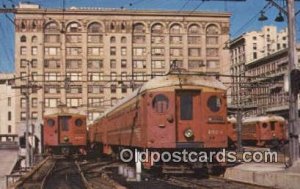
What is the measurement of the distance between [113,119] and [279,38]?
106472 millimetres

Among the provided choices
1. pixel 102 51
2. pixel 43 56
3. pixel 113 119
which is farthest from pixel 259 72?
pixel 113 119

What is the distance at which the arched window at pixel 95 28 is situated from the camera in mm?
109812

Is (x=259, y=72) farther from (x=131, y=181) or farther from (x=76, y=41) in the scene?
(x=131, y=181)

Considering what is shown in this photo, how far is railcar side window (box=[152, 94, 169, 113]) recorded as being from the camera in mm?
19734

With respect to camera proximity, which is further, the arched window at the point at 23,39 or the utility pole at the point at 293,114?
the arched window at the point at 23,39

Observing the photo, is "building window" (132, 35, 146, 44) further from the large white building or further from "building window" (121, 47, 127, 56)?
the large white building

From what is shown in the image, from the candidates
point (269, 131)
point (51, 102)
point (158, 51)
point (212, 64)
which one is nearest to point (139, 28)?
point (158, 51)

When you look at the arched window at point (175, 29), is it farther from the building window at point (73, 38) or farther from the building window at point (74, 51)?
the building window at point (74, 51)

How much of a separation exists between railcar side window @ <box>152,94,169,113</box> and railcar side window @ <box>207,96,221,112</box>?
1483 millimetres

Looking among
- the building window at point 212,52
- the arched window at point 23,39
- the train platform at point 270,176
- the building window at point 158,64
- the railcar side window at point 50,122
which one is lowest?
the train platform at point 270,176

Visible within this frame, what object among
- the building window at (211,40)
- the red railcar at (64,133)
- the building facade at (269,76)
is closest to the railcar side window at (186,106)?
the red railcar at (64,133)

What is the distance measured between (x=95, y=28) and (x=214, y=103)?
91.9m

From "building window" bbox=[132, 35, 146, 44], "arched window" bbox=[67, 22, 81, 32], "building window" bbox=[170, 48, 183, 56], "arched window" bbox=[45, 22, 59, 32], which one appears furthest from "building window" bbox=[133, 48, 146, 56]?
"arched window" bbox=[45, 22, 59, 32]

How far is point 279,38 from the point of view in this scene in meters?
132
